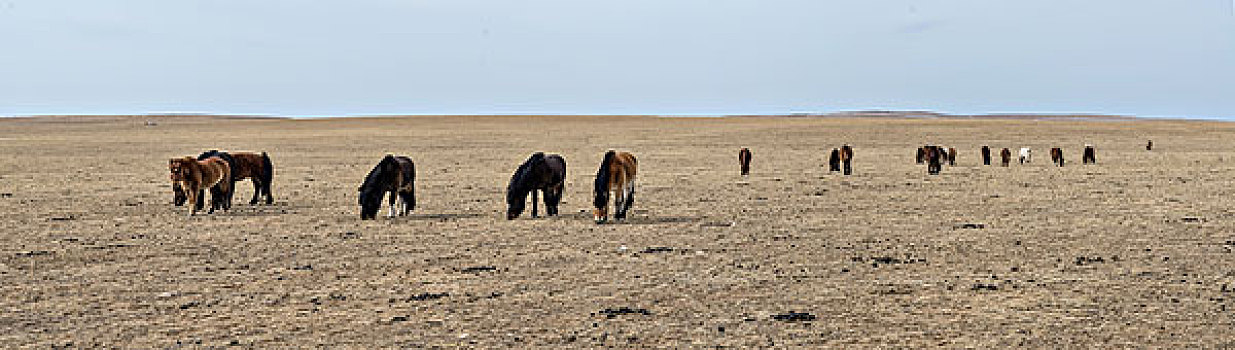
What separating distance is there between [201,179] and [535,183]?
5681 millimetres

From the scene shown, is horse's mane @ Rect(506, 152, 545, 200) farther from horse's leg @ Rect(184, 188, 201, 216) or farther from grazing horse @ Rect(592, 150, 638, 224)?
horse's leg @ Rect(184, 188, 201, 216)

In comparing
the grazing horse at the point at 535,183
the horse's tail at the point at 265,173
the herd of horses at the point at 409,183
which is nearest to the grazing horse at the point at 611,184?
the herd of horses at the point at 409,183

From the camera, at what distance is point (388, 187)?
16.8m

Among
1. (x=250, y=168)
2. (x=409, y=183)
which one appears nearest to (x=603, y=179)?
(x=409, y=183)

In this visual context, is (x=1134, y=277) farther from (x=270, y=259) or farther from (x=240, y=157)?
(x=240, y=157)

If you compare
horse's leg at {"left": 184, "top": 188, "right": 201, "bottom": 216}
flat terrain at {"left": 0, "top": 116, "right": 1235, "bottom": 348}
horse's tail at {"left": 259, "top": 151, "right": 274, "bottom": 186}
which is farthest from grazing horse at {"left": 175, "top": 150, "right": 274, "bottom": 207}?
horse's leg at {"left": 184, "top": 188, "right": 201, "bottom": 216}

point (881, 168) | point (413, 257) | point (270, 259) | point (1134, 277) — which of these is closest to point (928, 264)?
point (1134, 277)

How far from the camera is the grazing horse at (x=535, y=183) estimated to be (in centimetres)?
1648

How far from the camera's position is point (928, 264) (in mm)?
11328

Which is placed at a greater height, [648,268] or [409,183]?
[409,183]

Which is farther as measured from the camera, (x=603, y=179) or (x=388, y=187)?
(x=388, y=187)

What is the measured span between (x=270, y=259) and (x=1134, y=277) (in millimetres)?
9163

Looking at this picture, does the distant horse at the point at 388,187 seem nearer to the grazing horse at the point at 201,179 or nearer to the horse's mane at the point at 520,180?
the horse's mane at the point at 520,180

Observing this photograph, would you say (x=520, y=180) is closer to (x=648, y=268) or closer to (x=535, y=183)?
(x=535, y=183)
